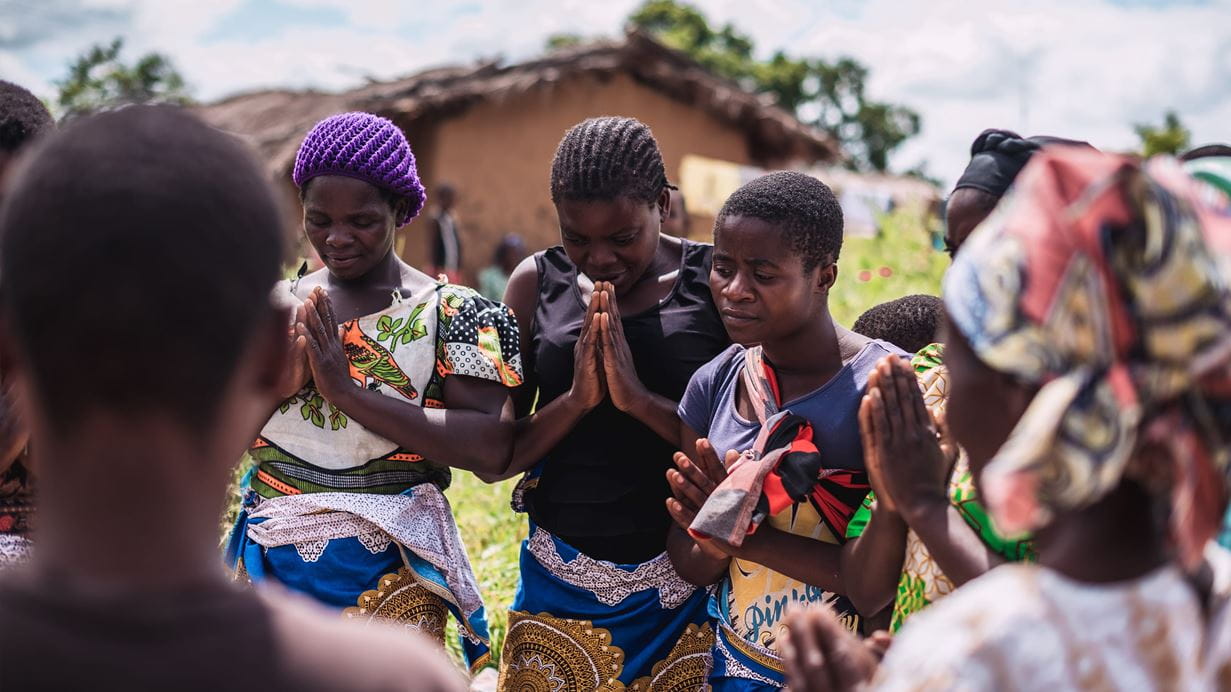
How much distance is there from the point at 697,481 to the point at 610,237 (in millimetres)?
766

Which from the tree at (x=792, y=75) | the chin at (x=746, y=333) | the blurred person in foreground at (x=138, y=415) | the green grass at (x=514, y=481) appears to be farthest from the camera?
the tree at (x=792, y=75)

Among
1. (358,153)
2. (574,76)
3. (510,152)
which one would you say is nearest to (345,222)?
(358,153)

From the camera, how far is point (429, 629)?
9.98 feet

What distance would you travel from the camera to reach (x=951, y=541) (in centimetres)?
199

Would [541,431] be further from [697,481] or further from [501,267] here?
[501,267]

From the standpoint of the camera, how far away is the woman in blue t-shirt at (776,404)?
2613 millimetres

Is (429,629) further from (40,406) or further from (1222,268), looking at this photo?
(1222,268)

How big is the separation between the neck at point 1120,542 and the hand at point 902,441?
0.68m

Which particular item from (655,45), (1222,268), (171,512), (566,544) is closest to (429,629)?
(566,544)

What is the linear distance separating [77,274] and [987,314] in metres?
1.04

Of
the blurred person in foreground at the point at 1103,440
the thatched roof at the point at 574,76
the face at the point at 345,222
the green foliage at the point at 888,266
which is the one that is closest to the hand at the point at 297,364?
the face at the point at 345,222

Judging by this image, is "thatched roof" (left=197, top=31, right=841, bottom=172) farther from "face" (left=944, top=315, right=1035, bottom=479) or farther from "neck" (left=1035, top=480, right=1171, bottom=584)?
"neck" (left=1035, top=480, right=1171, bottom=584)

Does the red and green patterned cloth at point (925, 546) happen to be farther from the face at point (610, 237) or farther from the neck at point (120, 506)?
the neck at point (120, 506)

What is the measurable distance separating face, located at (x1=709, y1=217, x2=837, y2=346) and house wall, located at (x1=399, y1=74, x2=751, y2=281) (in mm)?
10882
